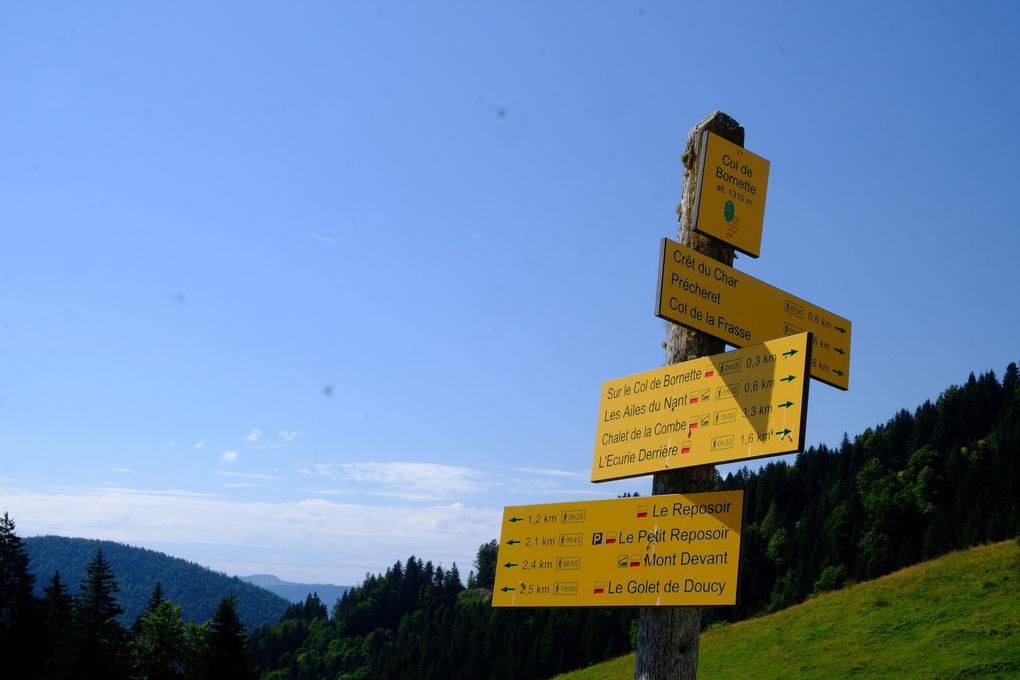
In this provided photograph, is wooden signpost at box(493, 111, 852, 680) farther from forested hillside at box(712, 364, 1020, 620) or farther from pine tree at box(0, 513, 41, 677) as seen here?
forested hillside at box(712, 364, 1020, 620)

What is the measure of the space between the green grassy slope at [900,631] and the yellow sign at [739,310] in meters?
42.9

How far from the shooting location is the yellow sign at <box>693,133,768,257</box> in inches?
328

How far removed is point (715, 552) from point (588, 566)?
1196 millimetres

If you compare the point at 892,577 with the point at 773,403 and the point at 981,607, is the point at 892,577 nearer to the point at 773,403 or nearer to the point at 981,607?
the point at 981,607

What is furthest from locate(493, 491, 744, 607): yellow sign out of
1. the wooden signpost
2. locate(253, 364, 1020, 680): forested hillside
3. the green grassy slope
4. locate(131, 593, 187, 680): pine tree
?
locate(253, 364, 1020, 680): forested hillside

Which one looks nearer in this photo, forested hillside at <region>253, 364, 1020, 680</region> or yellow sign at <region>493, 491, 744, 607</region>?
yellow sign at <region>493, 491, 744, 607</region>

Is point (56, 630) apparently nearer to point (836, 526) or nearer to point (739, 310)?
point (739, 310)

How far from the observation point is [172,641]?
76.4 m

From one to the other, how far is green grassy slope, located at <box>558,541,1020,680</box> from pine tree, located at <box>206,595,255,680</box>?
27.4 meters

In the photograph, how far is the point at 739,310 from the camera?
8.17 metres

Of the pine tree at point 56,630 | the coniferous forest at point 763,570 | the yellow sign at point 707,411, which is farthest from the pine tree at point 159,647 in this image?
the yellow sign at point 707,411

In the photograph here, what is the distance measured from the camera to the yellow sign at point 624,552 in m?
6.85

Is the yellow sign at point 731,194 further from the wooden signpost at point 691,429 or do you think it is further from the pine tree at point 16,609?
the pine tree at point 16,609

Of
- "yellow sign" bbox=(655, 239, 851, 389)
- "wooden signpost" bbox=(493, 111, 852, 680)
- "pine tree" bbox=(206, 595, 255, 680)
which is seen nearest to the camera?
"wooden signpost" bbox=(493, 111, 852, 680)
